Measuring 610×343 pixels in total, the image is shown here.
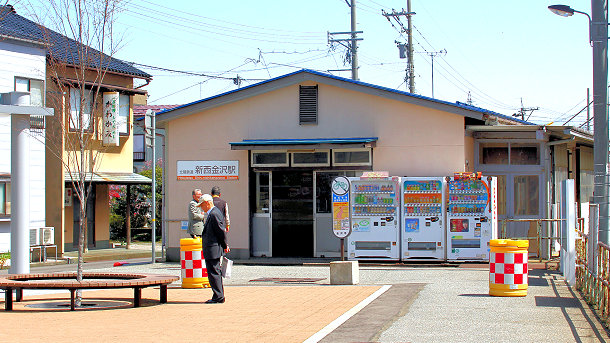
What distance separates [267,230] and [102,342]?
40.1 feet

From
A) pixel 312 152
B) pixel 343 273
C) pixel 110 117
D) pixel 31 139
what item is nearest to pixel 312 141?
pixel 312 152

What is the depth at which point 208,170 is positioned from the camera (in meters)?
21.2

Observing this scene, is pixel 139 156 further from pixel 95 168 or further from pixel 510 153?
pixel 510 153

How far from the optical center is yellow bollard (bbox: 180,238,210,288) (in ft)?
47.0

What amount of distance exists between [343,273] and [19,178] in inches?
245

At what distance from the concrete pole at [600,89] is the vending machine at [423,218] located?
6509mm

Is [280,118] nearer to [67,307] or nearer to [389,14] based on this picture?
[67,307]

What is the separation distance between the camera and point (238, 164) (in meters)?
21.0

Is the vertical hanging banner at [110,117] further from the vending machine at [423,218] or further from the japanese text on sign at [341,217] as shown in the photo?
the japanese text on sign at [341,217]

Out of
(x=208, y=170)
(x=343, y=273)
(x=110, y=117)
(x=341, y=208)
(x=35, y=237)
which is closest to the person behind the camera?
(x=343, y=273)

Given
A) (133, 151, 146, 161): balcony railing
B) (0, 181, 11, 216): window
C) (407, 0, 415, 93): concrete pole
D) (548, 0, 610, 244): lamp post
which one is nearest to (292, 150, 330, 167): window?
(548, 0, 610, 244): lamp post

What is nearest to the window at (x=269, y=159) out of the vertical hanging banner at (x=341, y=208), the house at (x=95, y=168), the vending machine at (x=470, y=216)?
the vertical hanging banner at (x=341, y=208)

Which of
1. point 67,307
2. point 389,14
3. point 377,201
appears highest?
point 389,14

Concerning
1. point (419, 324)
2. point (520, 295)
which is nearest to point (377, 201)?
point (520, 295)
